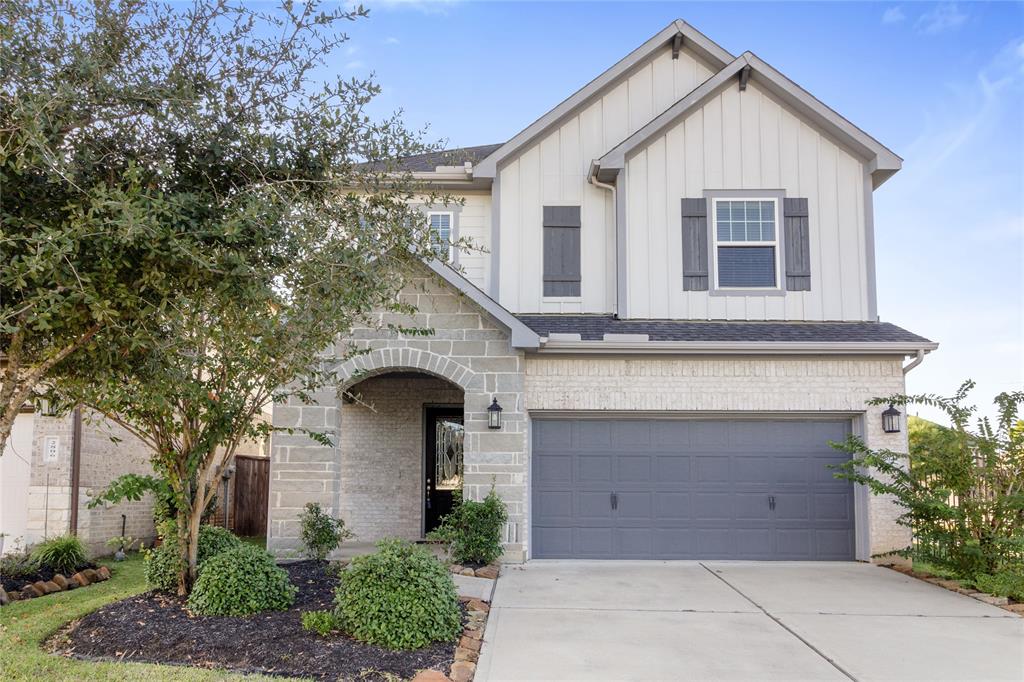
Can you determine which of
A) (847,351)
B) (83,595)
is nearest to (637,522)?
(847,351)

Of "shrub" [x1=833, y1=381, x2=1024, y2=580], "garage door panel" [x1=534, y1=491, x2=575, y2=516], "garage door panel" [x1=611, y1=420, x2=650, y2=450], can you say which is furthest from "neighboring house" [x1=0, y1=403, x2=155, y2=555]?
"shrub" [x1=833, y1=381, x2=1024, y2=580]

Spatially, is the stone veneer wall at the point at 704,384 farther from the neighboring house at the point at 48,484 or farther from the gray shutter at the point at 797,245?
the neighboring house at the point at 48,484

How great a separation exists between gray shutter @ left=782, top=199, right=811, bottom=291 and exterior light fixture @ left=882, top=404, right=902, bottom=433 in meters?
2.20

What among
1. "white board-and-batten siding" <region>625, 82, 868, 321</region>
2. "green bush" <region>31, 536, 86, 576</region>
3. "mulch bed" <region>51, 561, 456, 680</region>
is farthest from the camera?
"white board-and-batten siding" <region>625, 82, 868, 321</region>

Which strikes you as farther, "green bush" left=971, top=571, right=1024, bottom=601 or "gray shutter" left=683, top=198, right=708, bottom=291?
"gray shutter" left=683, top=198, right=708, bottom=291

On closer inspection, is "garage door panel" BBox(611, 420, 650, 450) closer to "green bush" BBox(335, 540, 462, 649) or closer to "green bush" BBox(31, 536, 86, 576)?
"green bush" BBox(335, 540, 462, 649)

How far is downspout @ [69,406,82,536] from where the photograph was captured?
11.5 m

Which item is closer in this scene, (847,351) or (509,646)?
(509,646)

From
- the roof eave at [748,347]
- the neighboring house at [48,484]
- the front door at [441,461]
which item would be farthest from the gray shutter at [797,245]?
the neighboring house at [48,484]

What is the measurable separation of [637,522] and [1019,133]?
7.33 m

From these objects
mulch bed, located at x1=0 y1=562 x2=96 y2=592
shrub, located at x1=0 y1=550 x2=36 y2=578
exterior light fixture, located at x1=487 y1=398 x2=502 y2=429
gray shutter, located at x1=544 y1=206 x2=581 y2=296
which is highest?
gray shutter, located at x1=544 y1=206 x2=581 y2=296

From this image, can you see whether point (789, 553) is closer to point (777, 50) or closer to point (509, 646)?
point (509, 646)

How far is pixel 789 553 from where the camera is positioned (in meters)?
11.7

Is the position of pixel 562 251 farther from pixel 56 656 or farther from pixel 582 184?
pixel 56 656
